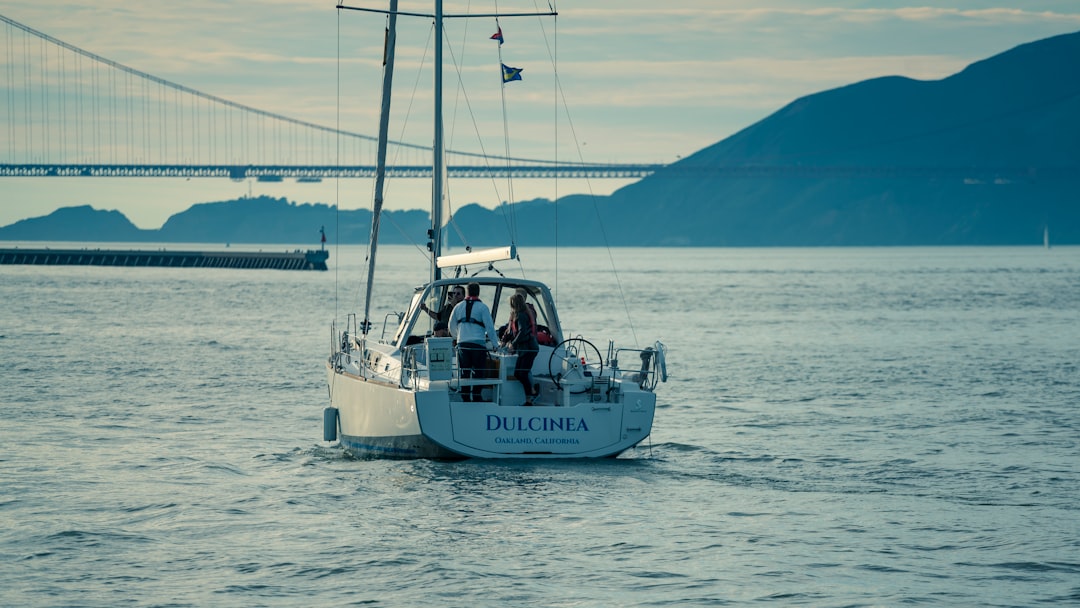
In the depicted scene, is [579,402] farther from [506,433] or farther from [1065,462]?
[1065,462]

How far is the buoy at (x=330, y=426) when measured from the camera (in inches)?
704

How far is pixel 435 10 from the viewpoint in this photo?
20.0 m

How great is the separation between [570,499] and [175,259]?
341 ft

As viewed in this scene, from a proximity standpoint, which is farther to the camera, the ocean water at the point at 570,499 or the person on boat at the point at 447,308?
the person on boat at the point at 447,308

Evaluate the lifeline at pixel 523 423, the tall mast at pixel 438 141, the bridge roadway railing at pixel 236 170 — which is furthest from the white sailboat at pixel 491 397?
the bridge roadway railing at pixel 236 170

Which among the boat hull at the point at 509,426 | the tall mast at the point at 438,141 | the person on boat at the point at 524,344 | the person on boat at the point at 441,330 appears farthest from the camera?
the tall mast at the point at 438,141

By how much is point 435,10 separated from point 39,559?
34.5ft

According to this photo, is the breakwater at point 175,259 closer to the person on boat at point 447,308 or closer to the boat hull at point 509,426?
the person on boat at point 447,308

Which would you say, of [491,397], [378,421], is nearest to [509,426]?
[491,397]

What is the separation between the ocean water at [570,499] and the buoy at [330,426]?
0.77ft

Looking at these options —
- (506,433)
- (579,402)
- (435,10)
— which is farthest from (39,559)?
(435,10)

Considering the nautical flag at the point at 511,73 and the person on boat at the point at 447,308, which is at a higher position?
the nautical flag at the point at 511,73

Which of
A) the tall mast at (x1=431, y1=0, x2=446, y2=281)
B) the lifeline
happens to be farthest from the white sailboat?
the tall mast at (x1=431, y1=0, x2=446, y2=281)

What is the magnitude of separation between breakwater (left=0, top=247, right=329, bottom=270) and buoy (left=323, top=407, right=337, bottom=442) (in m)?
90.8
